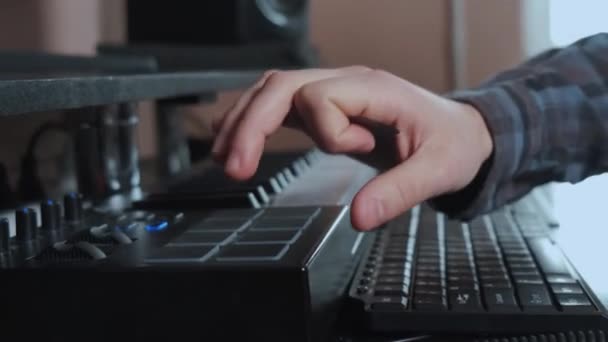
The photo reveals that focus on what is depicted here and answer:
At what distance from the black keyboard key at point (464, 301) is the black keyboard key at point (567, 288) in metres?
0.05

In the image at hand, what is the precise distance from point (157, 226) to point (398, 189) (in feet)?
0.57

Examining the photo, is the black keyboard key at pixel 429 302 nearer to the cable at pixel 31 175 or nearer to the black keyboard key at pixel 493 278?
the black keyboard key at pixel 493 278

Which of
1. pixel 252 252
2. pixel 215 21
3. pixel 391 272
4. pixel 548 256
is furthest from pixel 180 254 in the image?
pixel 215 21

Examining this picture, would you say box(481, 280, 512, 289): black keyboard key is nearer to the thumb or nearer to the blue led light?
the thumb

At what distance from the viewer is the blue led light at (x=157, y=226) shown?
522mm

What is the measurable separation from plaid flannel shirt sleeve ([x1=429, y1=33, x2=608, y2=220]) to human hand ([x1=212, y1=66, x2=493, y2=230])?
0.05m

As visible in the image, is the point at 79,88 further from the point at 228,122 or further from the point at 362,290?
the point at 362,290

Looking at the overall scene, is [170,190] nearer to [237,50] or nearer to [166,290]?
[166,290]

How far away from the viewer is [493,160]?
1.85 feet

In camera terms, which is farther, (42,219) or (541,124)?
(541,124)

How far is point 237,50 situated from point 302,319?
3.27ft

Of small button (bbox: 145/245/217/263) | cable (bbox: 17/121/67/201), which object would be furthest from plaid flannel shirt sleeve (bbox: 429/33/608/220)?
cable (bbox: 17/121/67/201)

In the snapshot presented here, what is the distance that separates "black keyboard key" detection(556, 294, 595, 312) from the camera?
0.44 metres

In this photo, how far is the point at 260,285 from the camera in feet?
1.33
